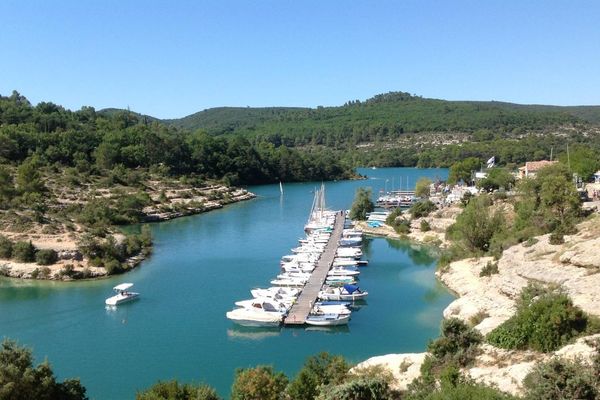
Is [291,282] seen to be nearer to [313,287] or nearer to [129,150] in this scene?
[313,287]

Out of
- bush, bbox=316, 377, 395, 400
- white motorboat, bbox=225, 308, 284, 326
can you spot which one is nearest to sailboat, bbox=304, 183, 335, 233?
white motorboat, bbox=225, 308, 284, 326

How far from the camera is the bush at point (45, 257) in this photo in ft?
127

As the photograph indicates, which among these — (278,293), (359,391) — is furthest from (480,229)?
(359,391)

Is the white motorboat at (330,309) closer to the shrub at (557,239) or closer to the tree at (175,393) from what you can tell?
the shrub at (557,239)

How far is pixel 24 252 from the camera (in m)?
39.2

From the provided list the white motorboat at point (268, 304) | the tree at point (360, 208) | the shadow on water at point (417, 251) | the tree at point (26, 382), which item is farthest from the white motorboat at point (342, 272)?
the tree at point (360, 208)

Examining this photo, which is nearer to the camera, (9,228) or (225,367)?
(225,367)

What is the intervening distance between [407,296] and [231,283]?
11.0 metres

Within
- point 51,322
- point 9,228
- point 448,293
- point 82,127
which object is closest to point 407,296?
point 448,293

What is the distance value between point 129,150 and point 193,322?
6711 centimetres

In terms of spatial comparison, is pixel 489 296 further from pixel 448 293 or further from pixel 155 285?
pixel 155 285

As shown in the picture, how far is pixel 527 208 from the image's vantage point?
39.7 metres

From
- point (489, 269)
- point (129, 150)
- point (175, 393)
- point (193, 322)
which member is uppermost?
point (129, 150)

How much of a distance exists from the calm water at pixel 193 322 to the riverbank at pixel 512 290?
2025mm
